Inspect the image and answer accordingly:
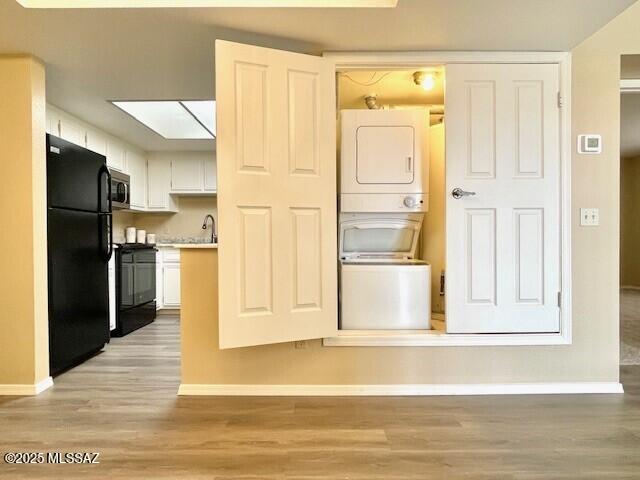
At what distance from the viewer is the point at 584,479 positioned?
1594 mm

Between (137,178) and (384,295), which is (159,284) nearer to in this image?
(137,178)

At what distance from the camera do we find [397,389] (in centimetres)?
247

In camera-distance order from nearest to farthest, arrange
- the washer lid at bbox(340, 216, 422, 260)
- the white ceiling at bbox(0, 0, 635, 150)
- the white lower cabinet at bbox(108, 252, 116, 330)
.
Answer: the white ceiling at bbox(0, 0, 635, 150) → the washer lid at bbox(340, 216, 422, 260) → the white lower cabinet at bbox(108, 252, 116, 330)

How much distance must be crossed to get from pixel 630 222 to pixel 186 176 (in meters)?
7.73

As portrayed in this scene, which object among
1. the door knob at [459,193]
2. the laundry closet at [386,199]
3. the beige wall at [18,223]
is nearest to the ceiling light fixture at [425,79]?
the laundry closet at [386,199]

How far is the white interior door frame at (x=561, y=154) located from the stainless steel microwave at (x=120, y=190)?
3011mm

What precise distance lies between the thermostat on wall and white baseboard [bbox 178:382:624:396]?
1.45m

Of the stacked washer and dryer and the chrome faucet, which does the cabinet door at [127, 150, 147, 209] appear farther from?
the stacked washer and dryer

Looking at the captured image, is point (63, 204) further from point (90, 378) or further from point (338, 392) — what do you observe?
point (338, 392)

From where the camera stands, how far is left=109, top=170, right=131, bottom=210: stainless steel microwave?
4312mm

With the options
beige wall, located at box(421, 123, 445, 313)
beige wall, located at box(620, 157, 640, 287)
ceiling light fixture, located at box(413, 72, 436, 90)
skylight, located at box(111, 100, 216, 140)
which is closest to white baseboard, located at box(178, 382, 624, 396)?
beige wall, located at box(421, 123, 445, 313)

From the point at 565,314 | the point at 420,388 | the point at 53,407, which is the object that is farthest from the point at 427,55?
the point at 53,407

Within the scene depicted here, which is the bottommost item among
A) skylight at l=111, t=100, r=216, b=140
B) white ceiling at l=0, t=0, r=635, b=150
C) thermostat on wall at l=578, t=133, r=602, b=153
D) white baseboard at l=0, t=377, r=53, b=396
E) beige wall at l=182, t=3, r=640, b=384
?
white baseboard at l=0, t=377, r=53, b=396

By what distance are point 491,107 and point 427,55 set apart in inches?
19.5
